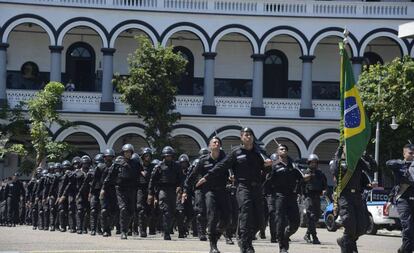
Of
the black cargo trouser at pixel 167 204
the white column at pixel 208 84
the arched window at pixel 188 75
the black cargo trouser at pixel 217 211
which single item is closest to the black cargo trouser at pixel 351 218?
the black cargo trouser at pixel 217 211

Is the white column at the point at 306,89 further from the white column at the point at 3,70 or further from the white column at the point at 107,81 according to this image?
the white column at the point at 3,70

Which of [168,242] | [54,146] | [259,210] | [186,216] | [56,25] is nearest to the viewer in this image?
[259,210]

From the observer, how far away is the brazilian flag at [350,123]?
48.4 feet

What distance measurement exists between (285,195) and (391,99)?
17.4m

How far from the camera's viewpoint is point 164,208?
20703mm

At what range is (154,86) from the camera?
134 ft

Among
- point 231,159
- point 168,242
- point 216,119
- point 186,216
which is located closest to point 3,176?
point 216,119

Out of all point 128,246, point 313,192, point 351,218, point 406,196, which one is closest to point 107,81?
point 313,192

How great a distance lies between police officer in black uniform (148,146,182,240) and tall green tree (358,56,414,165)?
1371cm

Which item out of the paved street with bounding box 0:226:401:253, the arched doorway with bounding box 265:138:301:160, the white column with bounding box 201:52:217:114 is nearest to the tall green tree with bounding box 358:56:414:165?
the arched doorway with bounding box 265:138:301:160

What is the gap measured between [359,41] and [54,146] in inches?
596

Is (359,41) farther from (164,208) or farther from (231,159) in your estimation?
(231,159)

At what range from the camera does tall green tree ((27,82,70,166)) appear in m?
39.6

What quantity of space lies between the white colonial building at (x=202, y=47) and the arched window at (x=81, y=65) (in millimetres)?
126
